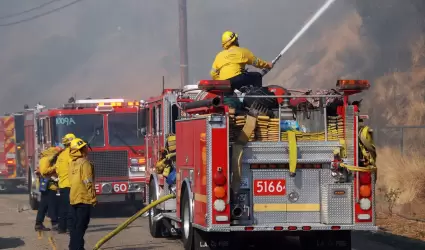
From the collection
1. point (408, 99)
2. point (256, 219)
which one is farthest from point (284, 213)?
point (408, 99)

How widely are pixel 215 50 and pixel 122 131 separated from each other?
20.7 m

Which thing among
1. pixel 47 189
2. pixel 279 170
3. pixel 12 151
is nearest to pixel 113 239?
pixel 47 189

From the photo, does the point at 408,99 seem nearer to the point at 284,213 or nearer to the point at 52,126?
the point at 52,126

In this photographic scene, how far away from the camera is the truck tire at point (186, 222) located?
399 inches

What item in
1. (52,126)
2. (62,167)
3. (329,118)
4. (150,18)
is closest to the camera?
(329,118)

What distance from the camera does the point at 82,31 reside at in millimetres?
43219

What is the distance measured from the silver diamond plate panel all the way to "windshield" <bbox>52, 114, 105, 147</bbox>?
28.8 feet

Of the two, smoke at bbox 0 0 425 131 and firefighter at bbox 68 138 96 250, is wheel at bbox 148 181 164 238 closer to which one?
firefighter at bbox 68 138 96 250

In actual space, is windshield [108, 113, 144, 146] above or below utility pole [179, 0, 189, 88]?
below

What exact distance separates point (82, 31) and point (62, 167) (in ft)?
101

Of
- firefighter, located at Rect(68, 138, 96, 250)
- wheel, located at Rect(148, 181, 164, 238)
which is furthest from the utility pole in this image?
firefighter, located at Rect(68, 138, 96, 250)

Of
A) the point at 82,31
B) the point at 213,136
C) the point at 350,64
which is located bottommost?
the point at 213,136

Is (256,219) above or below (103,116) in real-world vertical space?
below

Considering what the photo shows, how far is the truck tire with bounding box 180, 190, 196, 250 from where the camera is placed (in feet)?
33.2
